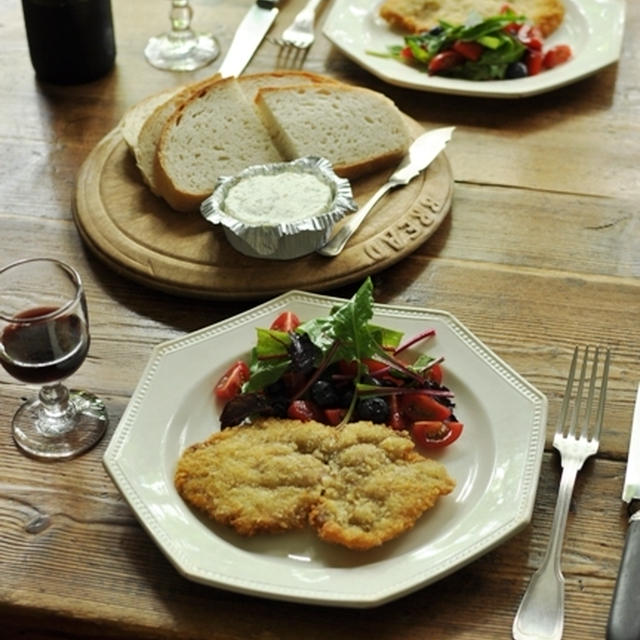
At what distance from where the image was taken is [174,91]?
2125 mm

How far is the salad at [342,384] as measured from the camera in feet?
4.53

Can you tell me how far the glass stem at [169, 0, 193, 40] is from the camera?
2355 millimetres

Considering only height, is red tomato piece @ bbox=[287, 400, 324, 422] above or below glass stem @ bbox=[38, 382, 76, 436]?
above

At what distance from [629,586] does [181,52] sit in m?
1.64

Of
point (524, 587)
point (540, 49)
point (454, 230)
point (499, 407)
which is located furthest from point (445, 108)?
point (524, 587)

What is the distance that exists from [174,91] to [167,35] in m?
0.36

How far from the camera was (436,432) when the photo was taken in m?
1.37

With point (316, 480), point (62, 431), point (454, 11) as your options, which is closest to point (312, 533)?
point (316, 480)

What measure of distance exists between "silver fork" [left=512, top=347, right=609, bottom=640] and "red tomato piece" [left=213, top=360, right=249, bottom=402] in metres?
0.44

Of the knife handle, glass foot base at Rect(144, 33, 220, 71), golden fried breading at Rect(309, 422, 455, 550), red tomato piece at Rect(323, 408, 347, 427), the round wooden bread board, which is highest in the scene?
golden fried breading at Rect(309, 422, 455, 550)

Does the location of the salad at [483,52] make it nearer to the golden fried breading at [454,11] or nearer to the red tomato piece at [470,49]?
the red tomato piece at [470,49]

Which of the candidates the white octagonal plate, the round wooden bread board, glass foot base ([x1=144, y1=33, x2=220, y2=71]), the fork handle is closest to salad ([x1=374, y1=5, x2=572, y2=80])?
the round wooden bread board

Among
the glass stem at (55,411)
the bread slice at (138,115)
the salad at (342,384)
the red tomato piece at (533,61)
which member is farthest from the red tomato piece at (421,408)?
the red tomato piece at (533,61)

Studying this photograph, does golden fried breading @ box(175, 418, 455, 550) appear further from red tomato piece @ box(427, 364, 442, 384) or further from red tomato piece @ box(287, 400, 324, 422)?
red tomato piece @ box(427, 364, 442, 384)
